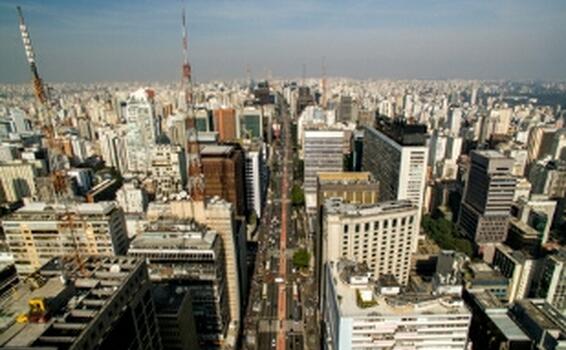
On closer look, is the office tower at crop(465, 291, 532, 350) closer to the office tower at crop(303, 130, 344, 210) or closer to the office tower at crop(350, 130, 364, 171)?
the office tower at crop(303, 130, 344, 210)

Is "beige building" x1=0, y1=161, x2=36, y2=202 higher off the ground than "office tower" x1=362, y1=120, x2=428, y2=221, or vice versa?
"office tower" x1=362, y1=120, x2=428, y2=221

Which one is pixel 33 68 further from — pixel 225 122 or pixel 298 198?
pixel 225 122

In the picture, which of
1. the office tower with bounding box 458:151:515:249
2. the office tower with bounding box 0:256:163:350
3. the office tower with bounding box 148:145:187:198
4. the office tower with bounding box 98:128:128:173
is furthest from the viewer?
the office tower with bounding box 98:128:128:173

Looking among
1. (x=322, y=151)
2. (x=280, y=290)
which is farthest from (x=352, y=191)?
(x=322, y=151)

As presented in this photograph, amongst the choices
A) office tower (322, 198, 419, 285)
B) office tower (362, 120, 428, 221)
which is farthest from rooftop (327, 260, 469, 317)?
office tower (362, 120, 428, 221)

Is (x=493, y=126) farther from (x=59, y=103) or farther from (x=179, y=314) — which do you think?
(x=59, y=103)

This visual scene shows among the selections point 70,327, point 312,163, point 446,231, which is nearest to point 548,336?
point 446,231
